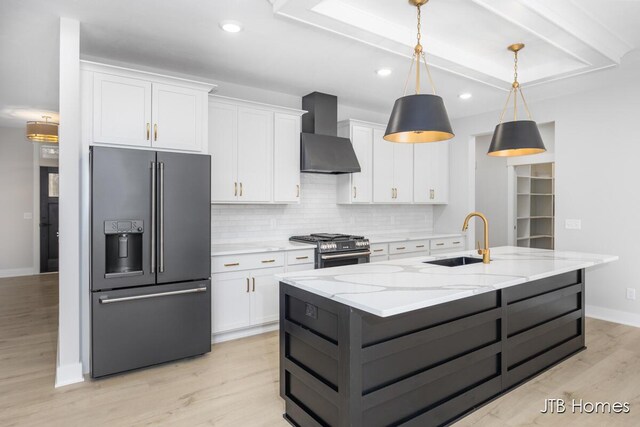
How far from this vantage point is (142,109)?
3.25 meters

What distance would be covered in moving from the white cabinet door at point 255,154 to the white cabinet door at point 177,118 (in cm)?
66

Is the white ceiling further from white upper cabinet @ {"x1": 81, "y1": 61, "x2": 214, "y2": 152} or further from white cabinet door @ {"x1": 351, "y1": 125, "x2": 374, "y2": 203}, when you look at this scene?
white cabinet door @ {"x1": 351, "y1": 125, "x2": 374, "y2": 203}

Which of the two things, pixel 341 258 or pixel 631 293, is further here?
pixel 341 258

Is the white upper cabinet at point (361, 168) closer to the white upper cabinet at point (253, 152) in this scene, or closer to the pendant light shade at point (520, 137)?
the white upper cabinet at point (253, 152)

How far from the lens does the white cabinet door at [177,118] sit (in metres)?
3.32

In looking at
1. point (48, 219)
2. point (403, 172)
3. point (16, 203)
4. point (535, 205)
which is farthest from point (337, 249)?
point (16, 203)

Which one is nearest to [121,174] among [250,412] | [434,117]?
[250,412]

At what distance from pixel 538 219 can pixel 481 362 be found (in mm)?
6086

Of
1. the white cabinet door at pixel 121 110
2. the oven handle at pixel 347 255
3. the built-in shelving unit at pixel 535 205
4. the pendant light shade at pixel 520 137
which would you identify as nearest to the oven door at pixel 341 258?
the oven handle at pixel 347 255

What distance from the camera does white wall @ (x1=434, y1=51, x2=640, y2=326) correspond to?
4.20 meters

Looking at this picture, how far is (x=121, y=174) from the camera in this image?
296cm

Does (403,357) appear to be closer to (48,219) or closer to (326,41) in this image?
(326,41)

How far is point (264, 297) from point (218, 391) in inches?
49.6

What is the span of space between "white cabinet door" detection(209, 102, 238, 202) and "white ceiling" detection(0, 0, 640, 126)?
16.8 inches
